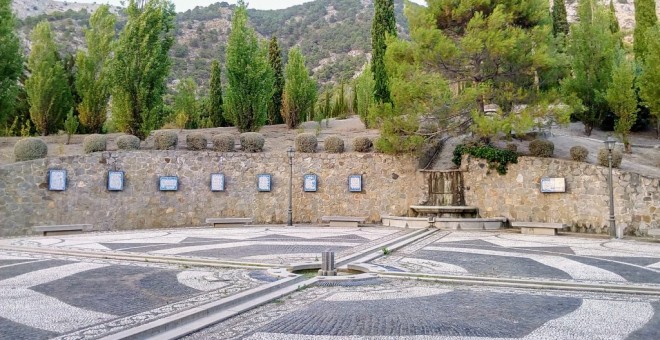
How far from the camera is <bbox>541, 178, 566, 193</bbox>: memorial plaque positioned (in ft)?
52.6

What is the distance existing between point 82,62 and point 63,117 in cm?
265

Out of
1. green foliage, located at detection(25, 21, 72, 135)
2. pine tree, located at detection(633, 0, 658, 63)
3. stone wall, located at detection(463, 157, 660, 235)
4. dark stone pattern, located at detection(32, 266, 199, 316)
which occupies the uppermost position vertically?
pine tree, located at detection(633, 0, 658, 63)

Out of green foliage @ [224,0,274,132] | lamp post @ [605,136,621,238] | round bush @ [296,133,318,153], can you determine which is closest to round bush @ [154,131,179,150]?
green foliage @ [224,0,274,132]

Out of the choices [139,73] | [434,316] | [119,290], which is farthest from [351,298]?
[139,73]

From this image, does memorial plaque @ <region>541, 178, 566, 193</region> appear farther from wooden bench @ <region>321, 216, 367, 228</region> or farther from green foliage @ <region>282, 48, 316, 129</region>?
green foliage @ <region>282, 48, 316, 129</region>

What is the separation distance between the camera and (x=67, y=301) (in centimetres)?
584

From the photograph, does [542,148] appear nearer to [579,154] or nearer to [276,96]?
[579,154]

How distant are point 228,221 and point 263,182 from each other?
6.96 feet

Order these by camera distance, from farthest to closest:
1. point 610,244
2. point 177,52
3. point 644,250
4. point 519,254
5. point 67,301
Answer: point 177,52 < point 610,244 < point 644,250 < point 519,254 < point 67,301

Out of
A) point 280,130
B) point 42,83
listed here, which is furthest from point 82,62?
point 280,130

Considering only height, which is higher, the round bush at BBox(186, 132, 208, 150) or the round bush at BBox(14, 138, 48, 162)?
the round bush at BBox(186, 132, 208, 150)

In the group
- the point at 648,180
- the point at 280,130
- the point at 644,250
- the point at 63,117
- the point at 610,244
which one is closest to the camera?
the point at 644,250

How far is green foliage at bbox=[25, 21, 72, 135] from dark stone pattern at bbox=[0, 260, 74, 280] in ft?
47.3

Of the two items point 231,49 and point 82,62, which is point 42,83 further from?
point 231,49
